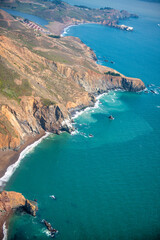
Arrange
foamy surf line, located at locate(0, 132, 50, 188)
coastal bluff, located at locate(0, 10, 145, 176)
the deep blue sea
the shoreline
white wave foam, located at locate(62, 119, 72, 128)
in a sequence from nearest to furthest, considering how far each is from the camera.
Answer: the deep blue sea → foamy surf line, located at locate(0, 132, 50, 188) → the shoreline → coastal bluff, located at locate(0, 10, 145, 176) → white wave foam, located at locate(62, 119, 72, 128)

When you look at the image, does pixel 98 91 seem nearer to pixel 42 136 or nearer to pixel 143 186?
pixel 42 136

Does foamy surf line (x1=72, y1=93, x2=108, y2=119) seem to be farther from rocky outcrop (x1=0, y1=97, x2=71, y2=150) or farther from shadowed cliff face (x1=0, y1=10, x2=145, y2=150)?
rocky outcrop (x1=0, y1=97, x2=71, y2=150)

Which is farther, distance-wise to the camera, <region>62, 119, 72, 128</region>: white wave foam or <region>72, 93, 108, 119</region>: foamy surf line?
<region>72, 93, 108, 119</region>: foamy surf line

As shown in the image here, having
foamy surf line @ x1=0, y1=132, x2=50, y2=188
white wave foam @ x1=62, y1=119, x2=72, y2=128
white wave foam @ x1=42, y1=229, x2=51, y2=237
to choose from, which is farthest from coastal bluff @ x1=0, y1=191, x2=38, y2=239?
white wave foam @ x1=62, y1=119, x2=72, y2=128

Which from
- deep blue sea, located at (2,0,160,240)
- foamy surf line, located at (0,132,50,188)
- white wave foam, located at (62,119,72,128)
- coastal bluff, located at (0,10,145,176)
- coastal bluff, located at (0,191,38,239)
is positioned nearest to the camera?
deep blue sea, located at (2,0,160,240)

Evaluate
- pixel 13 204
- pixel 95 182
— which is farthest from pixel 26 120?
pixel 13 204

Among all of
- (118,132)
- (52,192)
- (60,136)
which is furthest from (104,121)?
(52,192)

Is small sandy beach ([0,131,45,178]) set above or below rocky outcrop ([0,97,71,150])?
below
